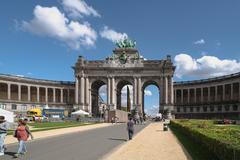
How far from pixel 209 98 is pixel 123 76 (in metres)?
32.4

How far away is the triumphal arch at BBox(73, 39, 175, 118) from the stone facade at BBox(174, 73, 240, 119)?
13.3 metres

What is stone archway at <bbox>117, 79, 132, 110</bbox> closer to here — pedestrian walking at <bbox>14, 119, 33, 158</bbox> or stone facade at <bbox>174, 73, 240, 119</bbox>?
stone facade at <bbox>174, 73, 240, 119</bbox>

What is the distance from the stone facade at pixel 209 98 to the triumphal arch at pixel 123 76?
13286 mm

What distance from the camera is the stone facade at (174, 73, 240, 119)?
12574cm

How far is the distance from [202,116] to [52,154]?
12409 cm

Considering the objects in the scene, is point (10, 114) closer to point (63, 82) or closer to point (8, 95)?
point (8, 95)

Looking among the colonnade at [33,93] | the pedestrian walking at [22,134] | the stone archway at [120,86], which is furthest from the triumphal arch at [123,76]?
the pedestrian walking at [22,134]

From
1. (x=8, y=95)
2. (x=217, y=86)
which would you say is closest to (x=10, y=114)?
(x=8, y=95)

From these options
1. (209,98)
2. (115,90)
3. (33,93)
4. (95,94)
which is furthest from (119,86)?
(209,98)

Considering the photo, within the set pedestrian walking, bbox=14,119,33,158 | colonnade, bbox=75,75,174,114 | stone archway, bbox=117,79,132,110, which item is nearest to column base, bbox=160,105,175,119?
colonnade, bbox=75,75,174,114

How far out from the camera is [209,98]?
460 feet

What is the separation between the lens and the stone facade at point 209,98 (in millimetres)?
125738

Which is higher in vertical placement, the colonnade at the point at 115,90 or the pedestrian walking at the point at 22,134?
the colonnade at the point at 115,90

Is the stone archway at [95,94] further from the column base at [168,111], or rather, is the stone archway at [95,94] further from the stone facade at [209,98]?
the stone facade at [209,98]
